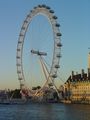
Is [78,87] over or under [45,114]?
over

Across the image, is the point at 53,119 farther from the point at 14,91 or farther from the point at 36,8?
the point at 14,91

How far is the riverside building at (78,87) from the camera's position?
105375mm

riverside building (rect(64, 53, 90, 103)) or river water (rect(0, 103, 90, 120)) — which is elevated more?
riverside building (rect(64, 53, 90, 103))

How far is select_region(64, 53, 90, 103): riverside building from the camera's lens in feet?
346

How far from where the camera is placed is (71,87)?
10962 centimetres

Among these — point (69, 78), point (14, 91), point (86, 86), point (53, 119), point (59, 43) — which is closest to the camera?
point (53, 119)

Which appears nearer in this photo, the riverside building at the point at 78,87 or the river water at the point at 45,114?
the river water at the point at 45,114

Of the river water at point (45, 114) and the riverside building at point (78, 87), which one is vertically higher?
the riverside building at point (78, 87)

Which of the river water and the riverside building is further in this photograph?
the riverside building

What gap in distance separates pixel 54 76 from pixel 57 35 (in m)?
5.81

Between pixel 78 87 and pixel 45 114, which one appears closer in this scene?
pixel 45 114

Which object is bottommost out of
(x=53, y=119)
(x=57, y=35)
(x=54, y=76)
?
(x=53, y=119)

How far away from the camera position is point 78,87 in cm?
10819

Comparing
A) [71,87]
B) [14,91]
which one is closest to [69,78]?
[71,87]
